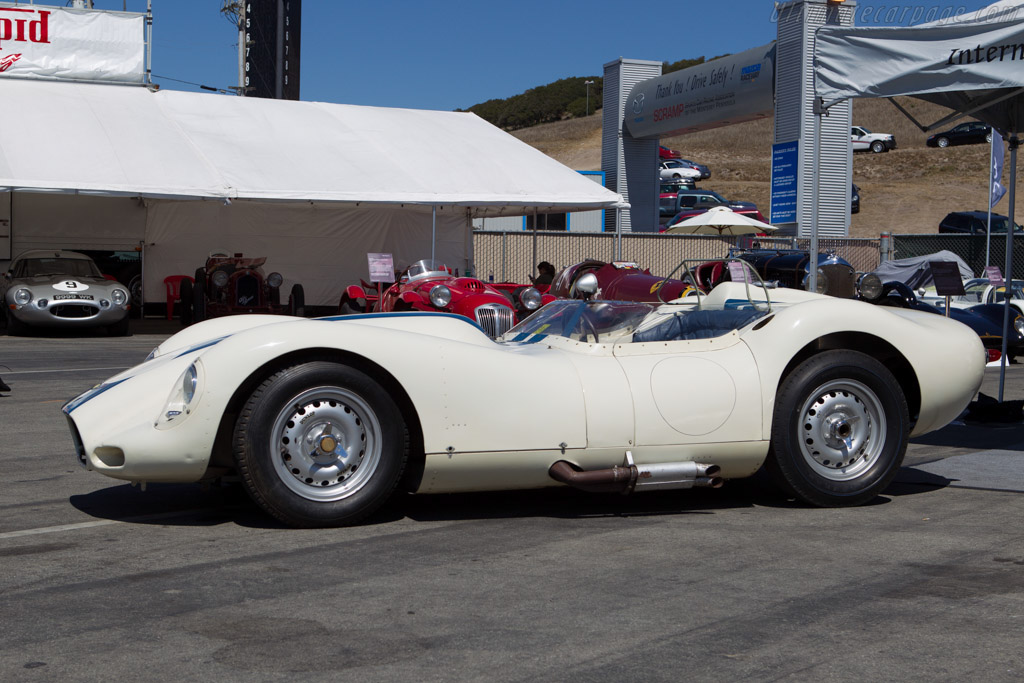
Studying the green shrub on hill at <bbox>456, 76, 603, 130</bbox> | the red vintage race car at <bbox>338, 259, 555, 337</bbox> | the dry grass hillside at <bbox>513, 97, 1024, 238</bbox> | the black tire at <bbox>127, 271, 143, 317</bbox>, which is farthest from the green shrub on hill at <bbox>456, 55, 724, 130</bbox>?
the red vintage race car at <bbox>338, 259, 555, 337</bbox>

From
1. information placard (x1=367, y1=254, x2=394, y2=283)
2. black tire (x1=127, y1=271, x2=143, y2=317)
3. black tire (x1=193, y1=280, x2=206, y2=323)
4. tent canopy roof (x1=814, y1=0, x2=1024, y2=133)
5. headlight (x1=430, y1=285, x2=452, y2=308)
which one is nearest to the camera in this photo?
tent canopy roof (x1=814, y1=0, x2=1024, y2=133)

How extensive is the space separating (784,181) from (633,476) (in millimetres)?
22156

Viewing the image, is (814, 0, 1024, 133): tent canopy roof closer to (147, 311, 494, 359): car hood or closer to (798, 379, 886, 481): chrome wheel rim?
(798, 379, 886, 481): chrome wheel rim

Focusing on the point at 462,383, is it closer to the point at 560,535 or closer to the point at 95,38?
the point at 560,535

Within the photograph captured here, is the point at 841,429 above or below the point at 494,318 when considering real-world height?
below

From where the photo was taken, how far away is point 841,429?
5.18m

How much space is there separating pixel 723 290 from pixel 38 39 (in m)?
18.4

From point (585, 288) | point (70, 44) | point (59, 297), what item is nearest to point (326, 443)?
point (585, 288)

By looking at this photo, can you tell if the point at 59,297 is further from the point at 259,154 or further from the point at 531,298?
the point at 531,298

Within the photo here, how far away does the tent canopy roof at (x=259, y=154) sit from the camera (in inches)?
674

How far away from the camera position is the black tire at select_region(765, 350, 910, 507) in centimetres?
507

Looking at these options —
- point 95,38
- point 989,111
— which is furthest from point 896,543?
point 95,38

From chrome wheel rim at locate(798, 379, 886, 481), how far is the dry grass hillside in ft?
122

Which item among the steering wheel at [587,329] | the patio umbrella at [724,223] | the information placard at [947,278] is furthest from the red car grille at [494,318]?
the patio umbrella at [724,223]
